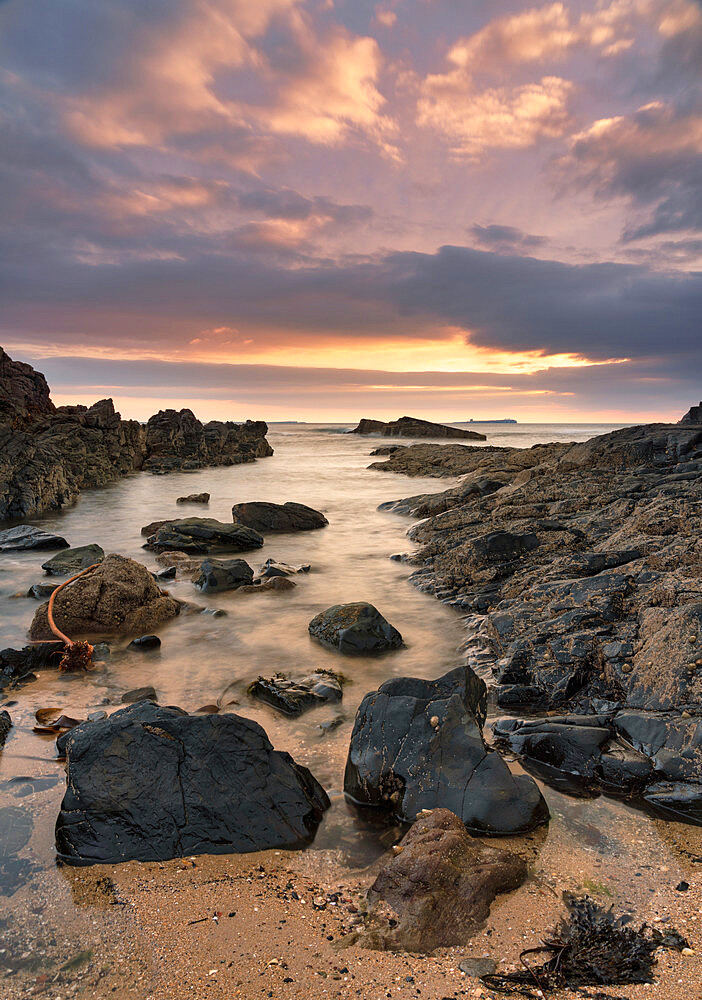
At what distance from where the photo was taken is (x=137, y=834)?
124 inches

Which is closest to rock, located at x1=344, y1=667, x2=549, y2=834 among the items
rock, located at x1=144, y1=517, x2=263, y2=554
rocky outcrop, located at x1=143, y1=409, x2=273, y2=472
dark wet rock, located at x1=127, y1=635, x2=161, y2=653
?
dark wet rock, located at x1=127, y1=635, x2=161, y2=653

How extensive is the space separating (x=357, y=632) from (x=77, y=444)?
78.8ft

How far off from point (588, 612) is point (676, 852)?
2855 millimetres

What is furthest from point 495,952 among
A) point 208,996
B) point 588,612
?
point 588,612

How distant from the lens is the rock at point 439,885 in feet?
8.13

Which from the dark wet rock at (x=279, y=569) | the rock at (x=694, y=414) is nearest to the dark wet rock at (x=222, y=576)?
the dark wet rock at (x=279, y=569)

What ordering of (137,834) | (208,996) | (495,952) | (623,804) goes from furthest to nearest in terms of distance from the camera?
(623,804), (137,834), (495,952), (208,996)

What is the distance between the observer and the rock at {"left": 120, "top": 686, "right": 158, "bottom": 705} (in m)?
5.26

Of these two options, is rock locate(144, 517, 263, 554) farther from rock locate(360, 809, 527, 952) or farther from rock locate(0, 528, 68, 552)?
rock locate(360, 809, 527, 952)

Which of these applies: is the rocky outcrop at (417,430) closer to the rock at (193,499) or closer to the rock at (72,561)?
the rock at (193,499)

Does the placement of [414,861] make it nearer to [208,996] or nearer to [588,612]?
[208,996]

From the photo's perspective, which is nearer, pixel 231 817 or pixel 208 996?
pixel 208 996

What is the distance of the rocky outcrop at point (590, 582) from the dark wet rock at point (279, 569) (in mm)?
2272

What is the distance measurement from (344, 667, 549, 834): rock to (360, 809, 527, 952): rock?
0.34 meters
